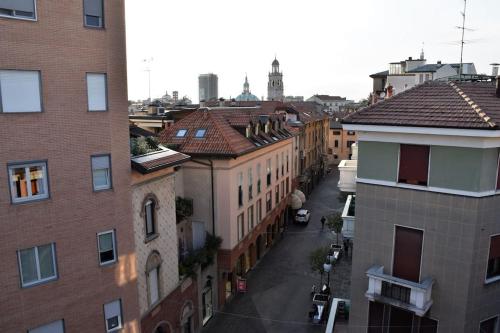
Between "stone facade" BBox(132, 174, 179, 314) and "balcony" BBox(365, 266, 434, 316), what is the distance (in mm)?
9685

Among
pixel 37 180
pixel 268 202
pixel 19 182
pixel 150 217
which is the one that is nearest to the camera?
pixel 19 182

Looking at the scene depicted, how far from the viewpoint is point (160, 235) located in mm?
19453

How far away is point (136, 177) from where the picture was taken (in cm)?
1708

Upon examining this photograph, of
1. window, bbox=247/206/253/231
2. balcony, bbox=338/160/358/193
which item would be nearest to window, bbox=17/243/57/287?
balcony, bbox=338/160/358/193

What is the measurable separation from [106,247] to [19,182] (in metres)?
4.13

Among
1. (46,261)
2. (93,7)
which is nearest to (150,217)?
(46,261)

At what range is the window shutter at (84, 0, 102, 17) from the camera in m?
14.0

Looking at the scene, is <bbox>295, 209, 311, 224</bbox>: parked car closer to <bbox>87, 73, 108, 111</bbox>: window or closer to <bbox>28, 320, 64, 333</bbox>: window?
<bbox>28, 320, 64, 333</bbox>: window

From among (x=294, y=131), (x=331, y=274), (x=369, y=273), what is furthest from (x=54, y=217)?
(x=294, y=131)

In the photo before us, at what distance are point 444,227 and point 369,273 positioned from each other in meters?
2.61

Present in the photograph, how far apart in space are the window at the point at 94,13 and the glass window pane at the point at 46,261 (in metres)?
7.75

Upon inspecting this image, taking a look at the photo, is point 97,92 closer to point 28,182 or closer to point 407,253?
point 28,182

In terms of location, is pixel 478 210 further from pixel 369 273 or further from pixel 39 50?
pixel 39 50

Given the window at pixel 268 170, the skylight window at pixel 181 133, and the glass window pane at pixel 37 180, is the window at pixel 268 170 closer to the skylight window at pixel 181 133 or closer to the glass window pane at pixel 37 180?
the skylight window at pixel 181 133
